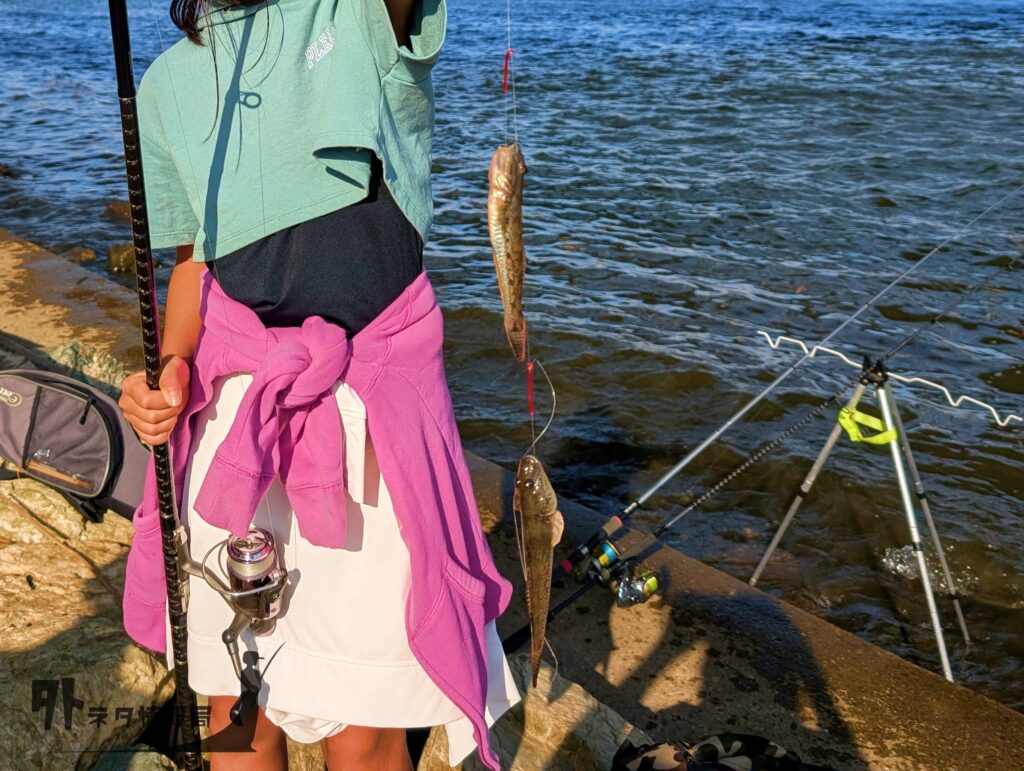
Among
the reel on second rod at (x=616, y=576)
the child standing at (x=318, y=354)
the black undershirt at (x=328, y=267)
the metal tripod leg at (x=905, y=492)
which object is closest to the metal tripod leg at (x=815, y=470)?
the metal tripod leg at (x=905, y=492)

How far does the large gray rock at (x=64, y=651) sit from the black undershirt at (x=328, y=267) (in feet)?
5.01

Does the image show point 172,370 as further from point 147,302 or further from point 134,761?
point 134,761

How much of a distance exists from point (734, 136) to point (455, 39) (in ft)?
34.0

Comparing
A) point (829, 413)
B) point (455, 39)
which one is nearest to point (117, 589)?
point (829, 413)

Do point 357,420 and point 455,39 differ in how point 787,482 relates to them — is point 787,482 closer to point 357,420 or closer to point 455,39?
point 357,420

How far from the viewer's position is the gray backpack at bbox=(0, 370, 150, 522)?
11.9 ft

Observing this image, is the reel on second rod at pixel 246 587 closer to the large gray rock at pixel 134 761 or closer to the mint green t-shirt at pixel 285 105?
the mint green t-shirt at pixel 285 105

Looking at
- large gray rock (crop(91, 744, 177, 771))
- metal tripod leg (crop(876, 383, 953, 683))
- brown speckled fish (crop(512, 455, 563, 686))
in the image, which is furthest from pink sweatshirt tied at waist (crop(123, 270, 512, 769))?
metal tripod leg (crop(876, 383, 953, 683))

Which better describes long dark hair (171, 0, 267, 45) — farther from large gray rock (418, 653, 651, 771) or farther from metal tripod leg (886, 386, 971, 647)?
metal tripod leg (886, 386, 971, 647)

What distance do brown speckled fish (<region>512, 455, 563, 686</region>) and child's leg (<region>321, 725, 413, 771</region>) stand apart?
44 cm

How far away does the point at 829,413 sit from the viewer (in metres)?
6.58

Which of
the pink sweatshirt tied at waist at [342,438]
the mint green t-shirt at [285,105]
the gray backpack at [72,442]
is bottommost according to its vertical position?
the gray backpack at [72,442]

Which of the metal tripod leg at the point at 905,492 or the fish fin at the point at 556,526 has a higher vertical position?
the fish fin at the point at 556,526

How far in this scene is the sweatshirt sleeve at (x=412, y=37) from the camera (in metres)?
1.77
